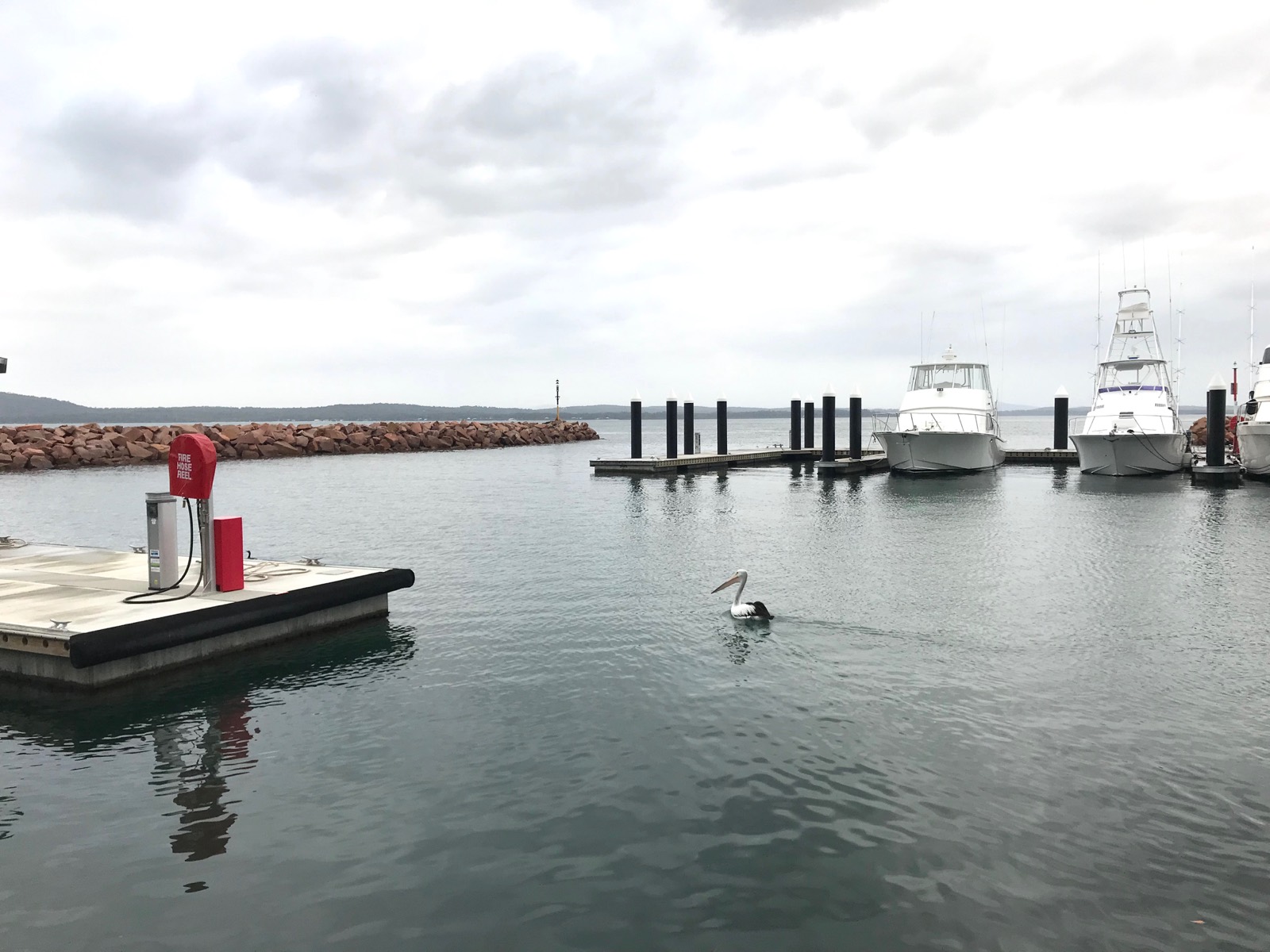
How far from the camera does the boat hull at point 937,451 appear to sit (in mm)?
38094

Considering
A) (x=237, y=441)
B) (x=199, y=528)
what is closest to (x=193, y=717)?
(x=199, y=528)

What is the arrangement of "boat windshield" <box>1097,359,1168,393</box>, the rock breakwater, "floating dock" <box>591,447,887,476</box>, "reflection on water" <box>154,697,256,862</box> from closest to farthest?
1. "reflection on water" <box>154,697,256,862</box>
2. "boat windshield" <box>1097,359,1168,393</box>
3. "floating dock" <box>591,447,887,476</box>
4. the rock breakwater

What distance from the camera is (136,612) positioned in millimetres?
9562

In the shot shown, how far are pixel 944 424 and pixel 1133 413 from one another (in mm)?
7933

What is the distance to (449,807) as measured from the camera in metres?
6.50

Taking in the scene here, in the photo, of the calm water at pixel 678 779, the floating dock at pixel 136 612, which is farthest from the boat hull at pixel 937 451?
the floating dock at pixel 136 612

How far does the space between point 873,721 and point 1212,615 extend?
752 centimetres

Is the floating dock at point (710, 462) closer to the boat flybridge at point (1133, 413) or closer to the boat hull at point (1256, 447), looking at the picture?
the boat flybridge at point (1133, 413)

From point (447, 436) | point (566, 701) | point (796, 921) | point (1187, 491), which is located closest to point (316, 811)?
point (566, 701)

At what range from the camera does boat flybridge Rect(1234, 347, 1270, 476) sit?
32844 millimetres

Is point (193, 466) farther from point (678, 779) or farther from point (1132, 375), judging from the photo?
point (1132, 375)

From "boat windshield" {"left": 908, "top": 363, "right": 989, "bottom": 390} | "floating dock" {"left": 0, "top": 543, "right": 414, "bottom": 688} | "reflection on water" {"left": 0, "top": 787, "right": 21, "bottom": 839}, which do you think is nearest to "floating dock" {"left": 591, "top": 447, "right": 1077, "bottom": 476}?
"boat windshield" {"left": 908, "top": 363, "right": 989, "bottom": 390}

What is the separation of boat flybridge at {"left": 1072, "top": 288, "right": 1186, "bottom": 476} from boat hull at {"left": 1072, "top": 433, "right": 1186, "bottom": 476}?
0.11ft

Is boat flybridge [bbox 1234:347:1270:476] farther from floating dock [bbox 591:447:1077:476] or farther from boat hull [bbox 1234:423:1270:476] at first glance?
floating dock [bbox 591:447:1077:476]
